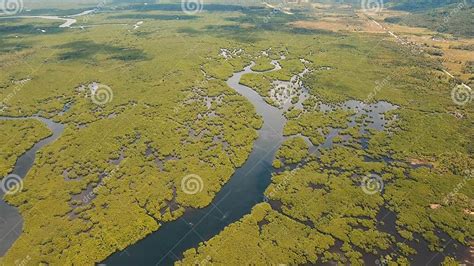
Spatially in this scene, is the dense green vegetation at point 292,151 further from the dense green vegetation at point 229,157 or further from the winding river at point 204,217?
the winding river at point 204,217

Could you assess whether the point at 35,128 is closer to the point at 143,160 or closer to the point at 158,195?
the point at 143,160

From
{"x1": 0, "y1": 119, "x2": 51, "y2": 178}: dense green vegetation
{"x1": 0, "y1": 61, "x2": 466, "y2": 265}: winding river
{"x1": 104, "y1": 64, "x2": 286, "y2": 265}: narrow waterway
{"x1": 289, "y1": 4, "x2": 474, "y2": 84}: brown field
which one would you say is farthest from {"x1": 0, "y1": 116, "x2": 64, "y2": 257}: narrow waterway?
{"x1": 289, "y1": 4, "x2": 474, "y2": 84}: brown field

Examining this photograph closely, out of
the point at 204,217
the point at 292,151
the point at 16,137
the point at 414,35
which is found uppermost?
the point at 292,151

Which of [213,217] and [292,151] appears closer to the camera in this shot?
[213,217]

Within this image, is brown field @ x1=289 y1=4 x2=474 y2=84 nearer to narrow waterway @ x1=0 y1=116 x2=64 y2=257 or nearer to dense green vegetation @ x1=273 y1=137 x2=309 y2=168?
dense green vegetation @ x1=273 y1=137 x2=309 y2=168

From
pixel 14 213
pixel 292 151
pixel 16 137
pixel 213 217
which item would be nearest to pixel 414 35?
pixel 292 151

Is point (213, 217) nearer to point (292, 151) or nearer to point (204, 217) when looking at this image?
point (204, 217)

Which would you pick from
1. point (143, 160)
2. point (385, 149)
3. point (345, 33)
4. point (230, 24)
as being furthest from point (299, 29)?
point (143, 160)

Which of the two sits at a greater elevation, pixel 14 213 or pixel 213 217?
pixel 213 217
